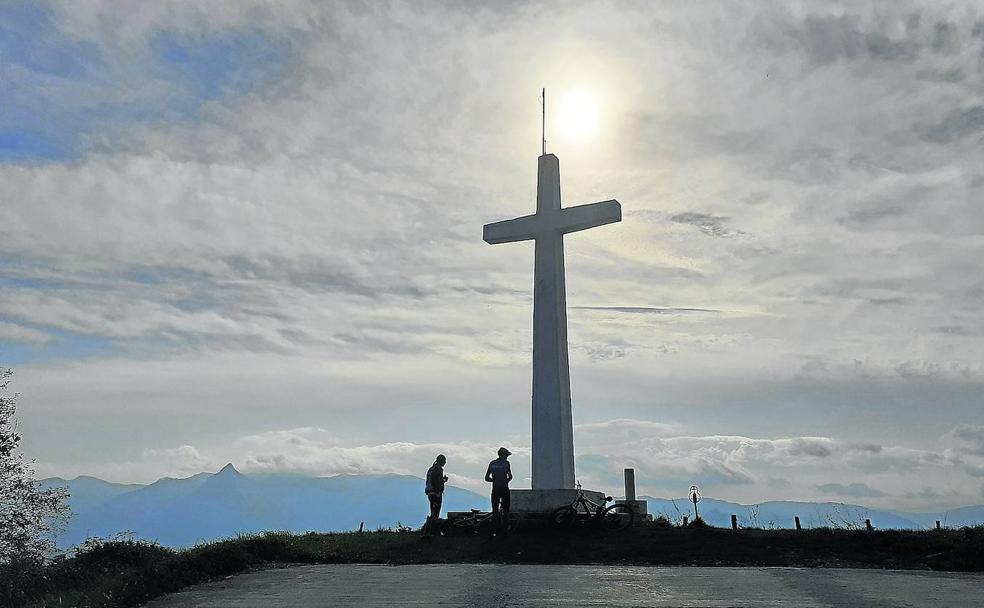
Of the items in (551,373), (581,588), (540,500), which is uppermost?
(551,373)

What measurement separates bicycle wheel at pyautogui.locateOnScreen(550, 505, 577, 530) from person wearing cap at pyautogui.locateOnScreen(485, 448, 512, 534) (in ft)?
3.90

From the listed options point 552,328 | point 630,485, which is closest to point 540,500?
point 630,485

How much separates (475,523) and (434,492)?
131 cm

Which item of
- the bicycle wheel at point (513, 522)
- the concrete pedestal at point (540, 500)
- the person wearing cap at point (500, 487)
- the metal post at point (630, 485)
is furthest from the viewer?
the metal post at point (630, 485)

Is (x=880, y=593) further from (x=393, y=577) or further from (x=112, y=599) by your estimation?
(x=112, y=599)

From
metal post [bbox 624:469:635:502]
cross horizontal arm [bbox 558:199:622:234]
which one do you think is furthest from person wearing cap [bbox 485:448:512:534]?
cross horizontal arm [bbox 558:199:622:234]

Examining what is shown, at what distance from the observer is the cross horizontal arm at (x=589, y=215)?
2478 centimetres

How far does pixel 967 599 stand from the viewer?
10477mm

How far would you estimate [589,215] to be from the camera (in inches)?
987

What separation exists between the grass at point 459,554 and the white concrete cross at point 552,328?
395 centimetres

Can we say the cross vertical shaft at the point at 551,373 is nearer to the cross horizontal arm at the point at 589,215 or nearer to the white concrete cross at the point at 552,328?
the white concrete cross at the point at 552,328

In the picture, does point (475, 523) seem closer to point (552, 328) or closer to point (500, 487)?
point (500, 487)

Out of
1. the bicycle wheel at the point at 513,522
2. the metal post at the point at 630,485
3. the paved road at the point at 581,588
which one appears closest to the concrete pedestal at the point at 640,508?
the metal post at the point at 630,485

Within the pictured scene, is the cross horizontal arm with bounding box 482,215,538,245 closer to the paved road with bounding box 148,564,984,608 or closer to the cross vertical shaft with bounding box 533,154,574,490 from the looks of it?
the cross vertical shaft with bounding box 533,154,574,490
